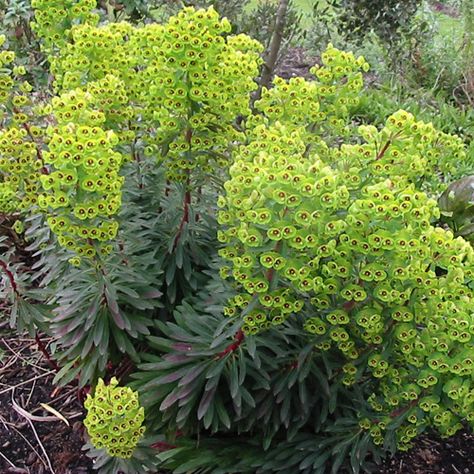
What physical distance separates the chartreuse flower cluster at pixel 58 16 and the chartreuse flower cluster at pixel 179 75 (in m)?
0.08

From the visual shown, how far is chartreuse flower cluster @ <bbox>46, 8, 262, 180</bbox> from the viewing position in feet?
7.75

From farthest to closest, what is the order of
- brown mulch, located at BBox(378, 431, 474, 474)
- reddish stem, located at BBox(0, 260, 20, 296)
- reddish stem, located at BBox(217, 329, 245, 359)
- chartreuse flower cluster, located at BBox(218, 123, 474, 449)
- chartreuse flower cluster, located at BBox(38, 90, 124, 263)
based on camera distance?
brown mulch, located at BBox(378, 431, 474, 474), reddish stem, located at BBox(0, 260, 20, 296), reddish stem, located at BBox(217, 329, 245, 359), chartreuse flower cluster, located at BBox(38, 90, 124, 263), chartreuse flower cluster, located at BBox(218, 123, 474, 449)

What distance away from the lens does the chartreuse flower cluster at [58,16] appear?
2752mm

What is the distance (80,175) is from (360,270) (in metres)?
0.94

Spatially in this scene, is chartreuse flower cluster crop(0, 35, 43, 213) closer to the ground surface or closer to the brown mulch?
the ground surface

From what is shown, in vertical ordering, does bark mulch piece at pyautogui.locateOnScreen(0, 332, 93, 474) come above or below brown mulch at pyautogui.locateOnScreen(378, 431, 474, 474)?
below

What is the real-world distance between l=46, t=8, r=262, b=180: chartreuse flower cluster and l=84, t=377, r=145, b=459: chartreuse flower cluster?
0.90 metres

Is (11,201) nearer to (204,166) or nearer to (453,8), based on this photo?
(204,166)

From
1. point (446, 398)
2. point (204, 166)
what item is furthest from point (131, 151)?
point (446, 398)

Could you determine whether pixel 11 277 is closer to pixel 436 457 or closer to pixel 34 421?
pixel 34 421

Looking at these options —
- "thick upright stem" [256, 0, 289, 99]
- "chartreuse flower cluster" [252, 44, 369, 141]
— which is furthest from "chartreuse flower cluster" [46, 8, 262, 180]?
"thick upright stem" [256, 0, 289, 99]

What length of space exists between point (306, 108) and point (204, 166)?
0.48 m

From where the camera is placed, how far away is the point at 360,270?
214cm

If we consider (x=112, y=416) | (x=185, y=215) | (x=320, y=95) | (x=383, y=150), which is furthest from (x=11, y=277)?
(x=383, y=150)
